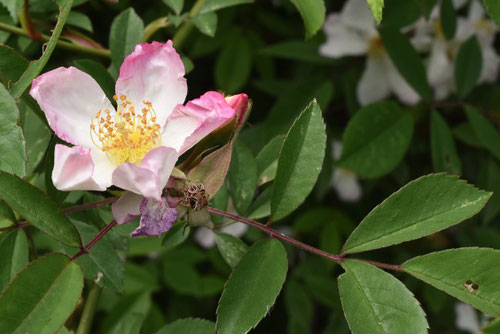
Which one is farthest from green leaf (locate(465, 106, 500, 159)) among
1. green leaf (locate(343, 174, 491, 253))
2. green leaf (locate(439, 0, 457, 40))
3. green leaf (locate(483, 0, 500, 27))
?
green leaf (locate(343, 174, 491, 253))

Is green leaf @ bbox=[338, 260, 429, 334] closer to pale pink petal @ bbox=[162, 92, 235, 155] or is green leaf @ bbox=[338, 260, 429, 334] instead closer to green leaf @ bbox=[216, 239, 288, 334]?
green leaf @ bbox=[216, 239, 288, 334]

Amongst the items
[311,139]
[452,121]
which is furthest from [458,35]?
[311,139]

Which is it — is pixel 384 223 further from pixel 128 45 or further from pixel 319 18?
pixel 128 45

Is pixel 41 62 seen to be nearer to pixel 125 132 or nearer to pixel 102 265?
pixel 125 132

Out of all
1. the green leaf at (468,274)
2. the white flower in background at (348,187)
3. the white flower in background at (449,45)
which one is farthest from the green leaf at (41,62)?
the white flower in background at (348,187)

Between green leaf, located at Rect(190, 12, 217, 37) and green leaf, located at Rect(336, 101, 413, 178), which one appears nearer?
green leaf, located at Rect(190, 12, 217, 37)

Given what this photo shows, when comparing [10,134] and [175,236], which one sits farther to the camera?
[175,236]

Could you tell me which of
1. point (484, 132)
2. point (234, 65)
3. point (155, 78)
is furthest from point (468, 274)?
point (234, 65)
